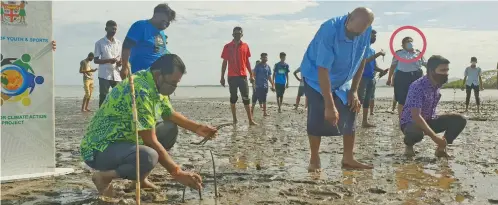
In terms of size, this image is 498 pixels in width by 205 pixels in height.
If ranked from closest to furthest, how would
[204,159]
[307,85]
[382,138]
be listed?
[307,85]
[204,159]
[382,138]

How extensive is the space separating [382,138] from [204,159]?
11.1 ft

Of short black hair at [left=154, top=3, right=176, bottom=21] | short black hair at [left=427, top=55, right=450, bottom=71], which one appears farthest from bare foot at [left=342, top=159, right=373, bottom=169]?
short black hair at [left=154, top=3, right=176, bottom=21]

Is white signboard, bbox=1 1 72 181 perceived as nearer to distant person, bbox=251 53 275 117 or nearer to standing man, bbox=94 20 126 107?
standing man, bbox=94 20 126 107

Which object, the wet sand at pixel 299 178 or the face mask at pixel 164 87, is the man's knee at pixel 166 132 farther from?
the face mask at pixel 164 87

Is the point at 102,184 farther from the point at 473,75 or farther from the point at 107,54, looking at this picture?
the point at 473,75

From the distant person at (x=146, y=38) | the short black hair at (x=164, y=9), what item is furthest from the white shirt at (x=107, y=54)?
the short black hair at (x=164, y=9)

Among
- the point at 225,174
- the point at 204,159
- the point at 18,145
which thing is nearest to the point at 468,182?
the point at 225,174

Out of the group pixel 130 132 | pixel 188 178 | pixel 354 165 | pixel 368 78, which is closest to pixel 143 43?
pixel 130 132

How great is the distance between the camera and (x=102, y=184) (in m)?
3.36

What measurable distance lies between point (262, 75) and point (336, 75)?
27.7ft

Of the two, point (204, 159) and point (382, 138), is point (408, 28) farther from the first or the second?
point (204, 159)

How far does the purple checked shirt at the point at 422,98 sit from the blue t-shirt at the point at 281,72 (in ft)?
29.7

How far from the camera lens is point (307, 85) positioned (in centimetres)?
481

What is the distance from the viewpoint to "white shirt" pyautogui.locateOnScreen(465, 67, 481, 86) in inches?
571
